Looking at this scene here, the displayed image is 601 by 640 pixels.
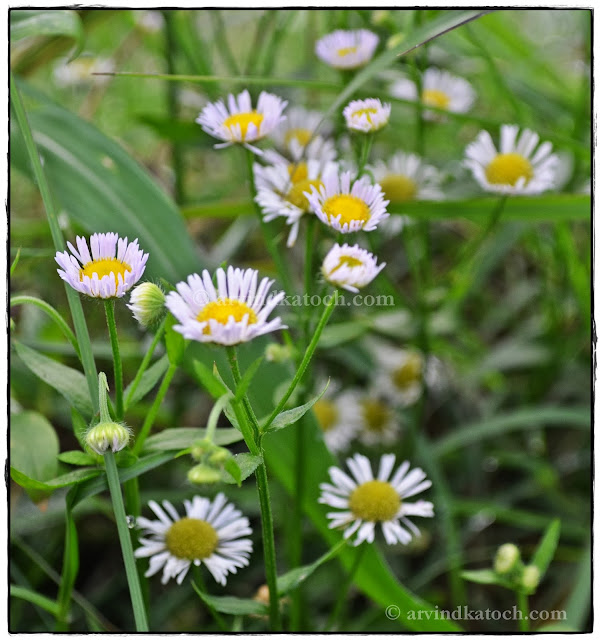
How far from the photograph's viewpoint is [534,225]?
2.43ft

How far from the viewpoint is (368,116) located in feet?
1.37

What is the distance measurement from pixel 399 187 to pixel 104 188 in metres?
0.23

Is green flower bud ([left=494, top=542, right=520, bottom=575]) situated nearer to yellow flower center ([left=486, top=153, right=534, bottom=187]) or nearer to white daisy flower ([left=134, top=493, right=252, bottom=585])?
white daisy flower ([left=134, top=493, right=252, bottom=585])

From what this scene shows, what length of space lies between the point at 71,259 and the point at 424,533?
1.41ft

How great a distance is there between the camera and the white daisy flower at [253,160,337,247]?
42 cm

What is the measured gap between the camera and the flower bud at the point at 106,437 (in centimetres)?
33

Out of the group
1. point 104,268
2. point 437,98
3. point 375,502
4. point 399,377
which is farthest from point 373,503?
point 437,98

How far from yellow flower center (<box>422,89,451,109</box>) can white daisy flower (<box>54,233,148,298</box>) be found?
0.44 m

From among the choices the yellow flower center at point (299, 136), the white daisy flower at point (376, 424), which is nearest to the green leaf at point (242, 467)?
the yellow flower center at point (299, 136)

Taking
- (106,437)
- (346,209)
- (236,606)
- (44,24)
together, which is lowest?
(236,606)

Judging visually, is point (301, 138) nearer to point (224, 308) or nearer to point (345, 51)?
point (345, 51)

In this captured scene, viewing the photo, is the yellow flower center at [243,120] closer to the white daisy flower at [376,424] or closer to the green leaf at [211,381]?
the green leaf at [211,381]

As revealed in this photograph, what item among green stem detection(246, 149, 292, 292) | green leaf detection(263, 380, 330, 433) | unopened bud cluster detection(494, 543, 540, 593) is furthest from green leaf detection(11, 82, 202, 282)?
unopened bud cluster detection(494, 543, 540, 593)

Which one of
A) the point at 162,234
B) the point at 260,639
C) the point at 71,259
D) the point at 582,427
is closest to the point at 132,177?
the point at 162,234
